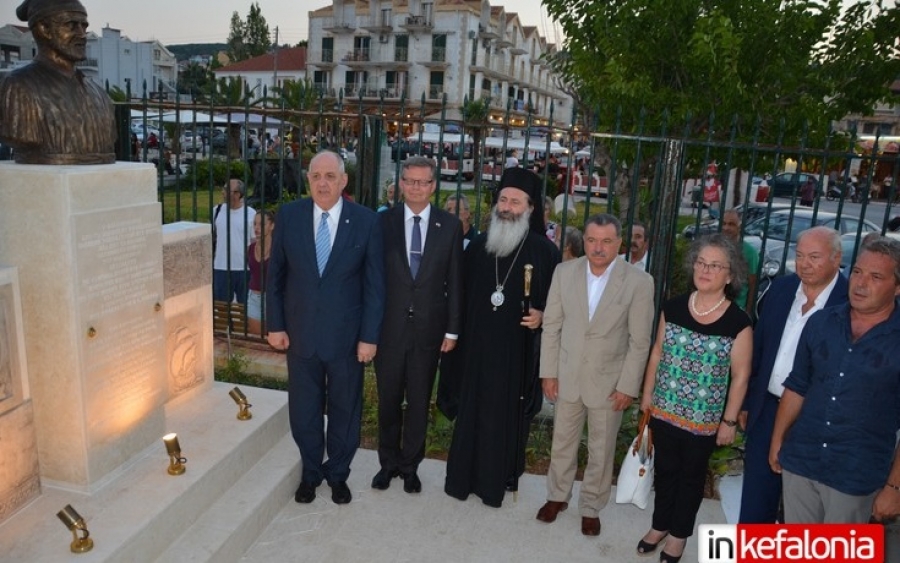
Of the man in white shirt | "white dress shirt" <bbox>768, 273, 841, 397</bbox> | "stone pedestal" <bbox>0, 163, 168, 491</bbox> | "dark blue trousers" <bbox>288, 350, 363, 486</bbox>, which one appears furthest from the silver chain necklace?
the man in white shirt

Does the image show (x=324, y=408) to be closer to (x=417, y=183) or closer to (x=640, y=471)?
(x=417, y=183)

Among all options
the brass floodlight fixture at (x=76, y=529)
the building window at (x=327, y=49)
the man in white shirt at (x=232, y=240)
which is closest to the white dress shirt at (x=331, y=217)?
the brass floodlight fixture at (x=76, y=529)

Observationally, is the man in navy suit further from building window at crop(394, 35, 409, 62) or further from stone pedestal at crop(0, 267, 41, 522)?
building window at crop(394, 35, 409, 62)

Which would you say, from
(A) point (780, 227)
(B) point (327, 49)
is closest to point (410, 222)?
(A) point (780, 227)

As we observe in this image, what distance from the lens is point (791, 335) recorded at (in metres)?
3.33

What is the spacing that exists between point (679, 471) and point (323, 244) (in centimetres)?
231

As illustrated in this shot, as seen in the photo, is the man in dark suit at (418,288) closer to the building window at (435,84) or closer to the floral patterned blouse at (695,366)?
the floral patterned blouse at (695,366)

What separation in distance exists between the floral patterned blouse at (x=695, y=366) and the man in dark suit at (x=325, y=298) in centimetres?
162

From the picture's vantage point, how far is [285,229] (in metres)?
3.82

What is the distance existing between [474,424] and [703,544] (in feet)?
4.71

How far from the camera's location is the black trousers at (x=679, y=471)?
138 inches

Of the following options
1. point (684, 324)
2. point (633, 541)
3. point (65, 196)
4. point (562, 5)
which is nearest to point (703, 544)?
point (633, 541)

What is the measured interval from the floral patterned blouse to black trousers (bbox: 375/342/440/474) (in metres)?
1.36

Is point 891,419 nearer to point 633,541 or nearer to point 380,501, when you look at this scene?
point 633,541
